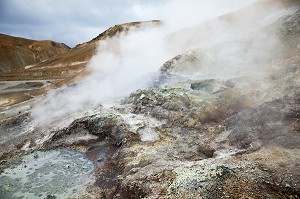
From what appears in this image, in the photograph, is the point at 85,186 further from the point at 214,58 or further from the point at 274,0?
the point at 274,0

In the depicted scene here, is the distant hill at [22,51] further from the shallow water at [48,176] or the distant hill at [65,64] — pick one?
the shallow water at [48,176]

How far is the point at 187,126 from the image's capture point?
64.8 feet

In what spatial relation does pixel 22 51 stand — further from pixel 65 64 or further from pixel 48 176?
pixel 48 176

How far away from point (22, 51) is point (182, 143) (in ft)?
485

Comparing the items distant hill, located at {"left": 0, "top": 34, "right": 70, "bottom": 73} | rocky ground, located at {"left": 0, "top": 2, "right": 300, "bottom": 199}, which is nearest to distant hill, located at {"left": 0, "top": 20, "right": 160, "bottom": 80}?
distant hill, located at {"left": 0, "top": 34, "right": 70, "bottom": 73}

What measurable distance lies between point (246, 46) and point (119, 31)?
6936 cm

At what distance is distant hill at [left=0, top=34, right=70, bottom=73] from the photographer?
438 ft

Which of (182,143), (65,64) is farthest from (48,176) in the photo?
(65,64)

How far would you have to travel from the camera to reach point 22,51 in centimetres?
14600

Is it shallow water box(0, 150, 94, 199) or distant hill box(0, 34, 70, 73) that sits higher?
distant hill box(0, 34, 70, 73)

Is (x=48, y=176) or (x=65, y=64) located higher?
(x=65, y=64)

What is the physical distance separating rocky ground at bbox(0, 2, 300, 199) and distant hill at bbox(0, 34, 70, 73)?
116m

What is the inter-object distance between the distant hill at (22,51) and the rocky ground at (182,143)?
116089mm

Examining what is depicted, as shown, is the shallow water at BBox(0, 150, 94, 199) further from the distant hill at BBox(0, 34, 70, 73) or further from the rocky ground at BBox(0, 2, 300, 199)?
the distant hill at BBox(0, 34, 70, 73)
